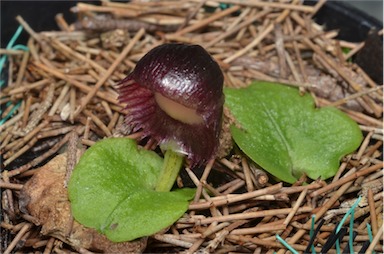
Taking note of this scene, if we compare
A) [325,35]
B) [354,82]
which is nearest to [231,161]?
[354,82]

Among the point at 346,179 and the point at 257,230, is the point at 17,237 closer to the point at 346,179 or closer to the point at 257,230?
the point at 257,230

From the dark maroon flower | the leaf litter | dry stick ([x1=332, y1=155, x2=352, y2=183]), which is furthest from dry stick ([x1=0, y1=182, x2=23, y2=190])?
dry stick ([x1=332, y1=155, x2=352, y2=183])

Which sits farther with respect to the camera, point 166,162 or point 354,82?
point 354,82

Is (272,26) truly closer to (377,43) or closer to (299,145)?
(377,43)

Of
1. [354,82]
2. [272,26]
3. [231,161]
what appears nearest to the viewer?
[231,161]

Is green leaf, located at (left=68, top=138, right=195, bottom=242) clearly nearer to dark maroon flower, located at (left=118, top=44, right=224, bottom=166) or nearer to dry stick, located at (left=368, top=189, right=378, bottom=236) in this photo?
dark maroon flower, located at (left=118, top=44, right=224, bottom=166)

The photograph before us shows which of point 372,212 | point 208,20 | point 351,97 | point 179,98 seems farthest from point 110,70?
point 372,212

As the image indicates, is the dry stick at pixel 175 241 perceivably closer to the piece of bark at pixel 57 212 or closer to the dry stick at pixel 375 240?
the piece of bark at pixel 57 212

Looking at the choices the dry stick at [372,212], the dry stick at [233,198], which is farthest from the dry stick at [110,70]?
the dry stick at [372,212]
